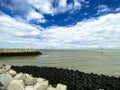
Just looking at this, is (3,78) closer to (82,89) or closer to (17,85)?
(17,85)

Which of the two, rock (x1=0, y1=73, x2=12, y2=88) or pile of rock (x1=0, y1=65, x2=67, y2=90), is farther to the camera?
rock (x1=0, y1=73, x2=12, y2=88)

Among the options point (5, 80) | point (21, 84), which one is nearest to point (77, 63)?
point (5, 80)

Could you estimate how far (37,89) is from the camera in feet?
12.1

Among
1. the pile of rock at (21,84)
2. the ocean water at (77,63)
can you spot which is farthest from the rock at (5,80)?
the ocean water at (77,63)

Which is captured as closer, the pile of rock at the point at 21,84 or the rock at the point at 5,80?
the pile of rock at the point at 21,84

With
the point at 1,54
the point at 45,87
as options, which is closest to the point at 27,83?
the point at 45,87

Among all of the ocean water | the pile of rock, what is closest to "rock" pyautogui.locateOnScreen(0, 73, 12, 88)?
the pile of rock

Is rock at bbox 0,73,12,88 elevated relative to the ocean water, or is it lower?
elevated

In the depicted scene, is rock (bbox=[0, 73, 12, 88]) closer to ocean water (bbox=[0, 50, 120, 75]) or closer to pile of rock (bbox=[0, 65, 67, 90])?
pile of rock (bbox=[0, 65, 67, 90])

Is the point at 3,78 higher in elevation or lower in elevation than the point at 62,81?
higher

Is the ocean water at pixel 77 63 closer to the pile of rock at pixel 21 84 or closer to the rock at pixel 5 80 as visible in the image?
the pile of rock at pixel 21 84

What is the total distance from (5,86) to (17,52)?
32107 millimetres

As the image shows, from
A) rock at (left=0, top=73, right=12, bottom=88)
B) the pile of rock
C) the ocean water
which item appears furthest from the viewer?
the ocean water

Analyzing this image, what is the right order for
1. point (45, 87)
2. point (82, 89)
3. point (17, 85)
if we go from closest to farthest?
point (17, 85) < point (45, 87) < point (82, 89)
